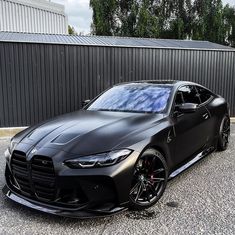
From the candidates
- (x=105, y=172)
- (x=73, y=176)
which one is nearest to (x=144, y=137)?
(x=105, y=172)

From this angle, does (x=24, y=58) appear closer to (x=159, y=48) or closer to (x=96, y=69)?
(x=96, y=69)

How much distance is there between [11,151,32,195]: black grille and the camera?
336 centimetres

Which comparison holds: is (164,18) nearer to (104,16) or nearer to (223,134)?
(104,16)

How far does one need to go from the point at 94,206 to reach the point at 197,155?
2309mm

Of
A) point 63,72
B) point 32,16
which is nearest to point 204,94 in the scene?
point 63,72

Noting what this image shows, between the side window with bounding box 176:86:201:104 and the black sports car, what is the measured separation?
0.06m

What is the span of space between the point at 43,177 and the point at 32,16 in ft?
45.6

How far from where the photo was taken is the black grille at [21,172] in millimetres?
3359

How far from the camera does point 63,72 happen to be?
340 inches

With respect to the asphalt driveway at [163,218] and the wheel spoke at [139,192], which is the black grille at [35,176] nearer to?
the asphalt driveway at [163,218]

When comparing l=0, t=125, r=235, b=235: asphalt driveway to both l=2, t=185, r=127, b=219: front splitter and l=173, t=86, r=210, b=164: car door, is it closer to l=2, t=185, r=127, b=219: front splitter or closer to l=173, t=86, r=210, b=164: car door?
l=2, t=185, r=127, b=219: front splitter

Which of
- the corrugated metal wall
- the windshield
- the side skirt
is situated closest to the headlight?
the side skirt

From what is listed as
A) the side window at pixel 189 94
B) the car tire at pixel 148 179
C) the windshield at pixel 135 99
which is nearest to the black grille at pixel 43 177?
the car tire at pixel 148 179

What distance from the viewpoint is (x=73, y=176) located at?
3.05 meters
